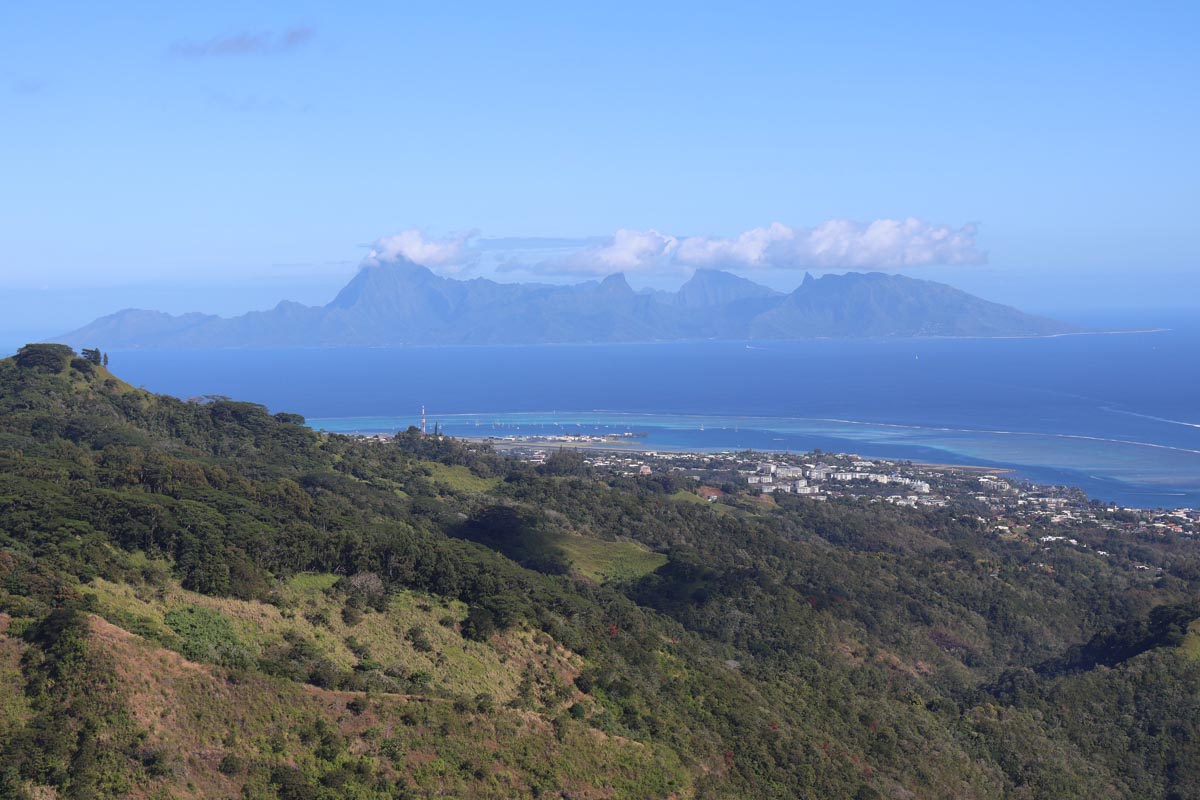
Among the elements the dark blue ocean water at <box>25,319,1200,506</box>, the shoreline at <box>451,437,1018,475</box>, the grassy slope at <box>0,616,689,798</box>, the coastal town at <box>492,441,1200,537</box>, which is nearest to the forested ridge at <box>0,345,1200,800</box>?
the grassy slope at <box>0,616,689,798</box>

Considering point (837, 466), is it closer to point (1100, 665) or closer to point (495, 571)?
point (1100, 665)

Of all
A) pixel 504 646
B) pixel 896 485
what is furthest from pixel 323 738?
pixel 896 485

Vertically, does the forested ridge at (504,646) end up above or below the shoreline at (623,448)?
above

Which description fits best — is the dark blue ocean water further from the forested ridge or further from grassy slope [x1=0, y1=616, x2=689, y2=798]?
grassy slope [x1=0, y1=616, x2=689, y2=798]

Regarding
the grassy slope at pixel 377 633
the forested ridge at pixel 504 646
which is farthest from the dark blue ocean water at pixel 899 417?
the grassy slope at pixel 377 633

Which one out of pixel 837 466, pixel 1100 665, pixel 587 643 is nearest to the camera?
pixel 587 643

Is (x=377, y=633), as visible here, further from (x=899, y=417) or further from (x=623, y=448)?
(x=899, y=417)

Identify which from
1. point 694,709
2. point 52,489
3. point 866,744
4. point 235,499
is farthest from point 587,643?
point 52,489

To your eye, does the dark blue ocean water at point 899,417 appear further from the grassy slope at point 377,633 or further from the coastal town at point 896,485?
the grassy slope at point 377,633
